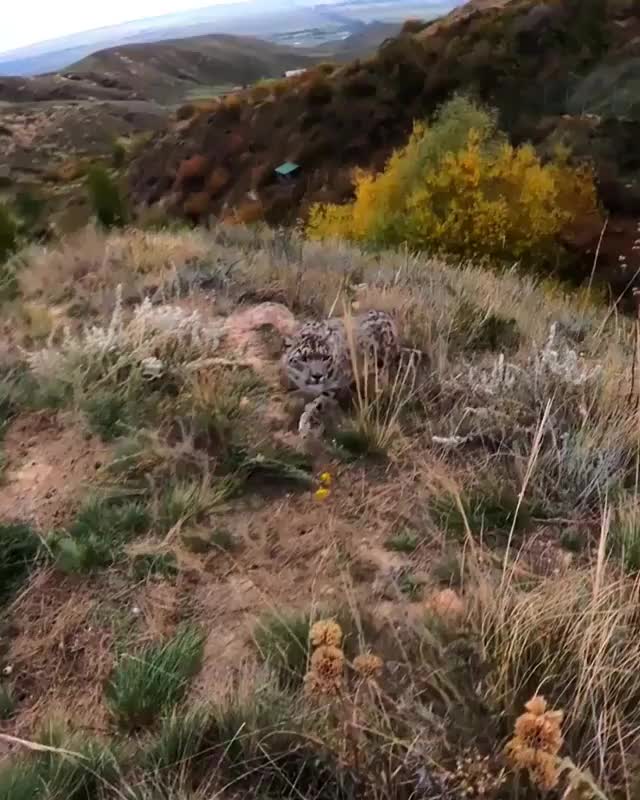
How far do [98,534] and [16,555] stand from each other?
0.28 metres

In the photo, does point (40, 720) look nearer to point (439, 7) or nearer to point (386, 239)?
point (386, 239)

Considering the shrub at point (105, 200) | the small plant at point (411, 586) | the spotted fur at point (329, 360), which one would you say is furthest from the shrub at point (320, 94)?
the small plant at point (411, 586)

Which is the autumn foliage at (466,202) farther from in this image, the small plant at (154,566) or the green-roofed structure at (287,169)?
the small plant at (154,566)

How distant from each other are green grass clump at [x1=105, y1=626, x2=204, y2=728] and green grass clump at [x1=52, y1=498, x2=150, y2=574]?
1.63 ft

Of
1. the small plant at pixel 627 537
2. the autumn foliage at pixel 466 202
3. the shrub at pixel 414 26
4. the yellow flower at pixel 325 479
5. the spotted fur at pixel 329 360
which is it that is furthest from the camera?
the shrub at pixel 414 26

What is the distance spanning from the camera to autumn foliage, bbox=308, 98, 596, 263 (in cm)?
1761

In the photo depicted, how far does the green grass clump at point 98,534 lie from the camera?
2.76 metres

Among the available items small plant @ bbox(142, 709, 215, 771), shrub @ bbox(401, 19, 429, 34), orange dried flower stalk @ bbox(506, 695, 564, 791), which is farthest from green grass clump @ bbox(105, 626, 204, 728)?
shrub @ bbox(401, 19, 429, 34)

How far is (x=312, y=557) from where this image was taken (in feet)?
9.13

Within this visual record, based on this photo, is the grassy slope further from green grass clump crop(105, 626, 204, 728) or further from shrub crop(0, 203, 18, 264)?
shrub crop(0, 203, 18, 264)

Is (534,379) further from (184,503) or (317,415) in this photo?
(184,503)

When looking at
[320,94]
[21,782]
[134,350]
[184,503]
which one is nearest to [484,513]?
[184,503]

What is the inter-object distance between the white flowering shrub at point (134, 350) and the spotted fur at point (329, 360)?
0.48 m

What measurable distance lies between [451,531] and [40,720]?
4.64ft
